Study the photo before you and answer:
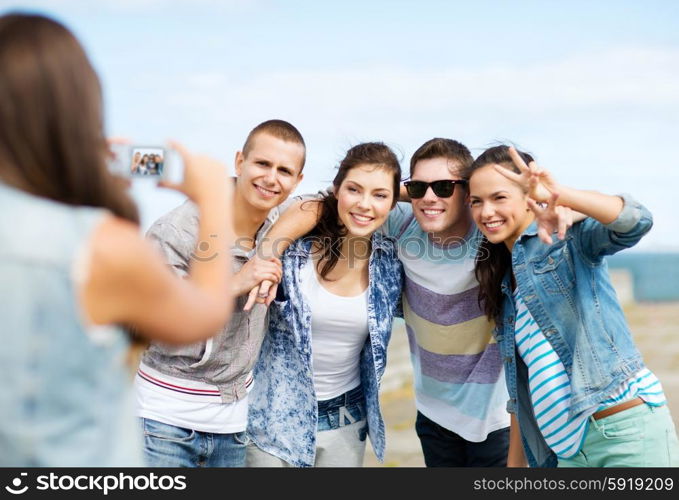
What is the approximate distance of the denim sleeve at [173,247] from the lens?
388 centimetres

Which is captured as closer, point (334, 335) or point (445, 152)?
point (334, 335)

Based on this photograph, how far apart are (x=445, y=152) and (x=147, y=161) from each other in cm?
263

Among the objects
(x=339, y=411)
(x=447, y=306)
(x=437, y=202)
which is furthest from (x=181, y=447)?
(x=437, y=202)

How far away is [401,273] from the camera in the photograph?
14.9 ft

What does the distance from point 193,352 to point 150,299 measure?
2232 mm

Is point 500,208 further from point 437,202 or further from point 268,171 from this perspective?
point 268,171

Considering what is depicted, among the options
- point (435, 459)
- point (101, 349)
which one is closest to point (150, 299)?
point (101, 349)

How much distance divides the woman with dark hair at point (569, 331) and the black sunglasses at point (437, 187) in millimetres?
283

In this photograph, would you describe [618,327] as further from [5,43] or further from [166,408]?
[5,43]

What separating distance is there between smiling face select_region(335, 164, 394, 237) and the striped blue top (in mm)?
926

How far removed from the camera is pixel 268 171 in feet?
14.0

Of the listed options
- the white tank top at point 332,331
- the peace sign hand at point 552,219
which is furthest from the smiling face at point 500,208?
the white tank top at point 332,331

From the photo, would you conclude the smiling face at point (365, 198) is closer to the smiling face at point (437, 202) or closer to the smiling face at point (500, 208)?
the smiling face at point (437, 202)

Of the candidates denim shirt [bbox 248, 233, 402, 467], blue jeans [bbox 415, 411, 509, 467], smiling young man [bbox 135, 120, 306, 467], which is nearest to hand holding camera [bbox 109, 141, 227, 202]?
smiling young man [bbox 135, 120, 306, 467]
